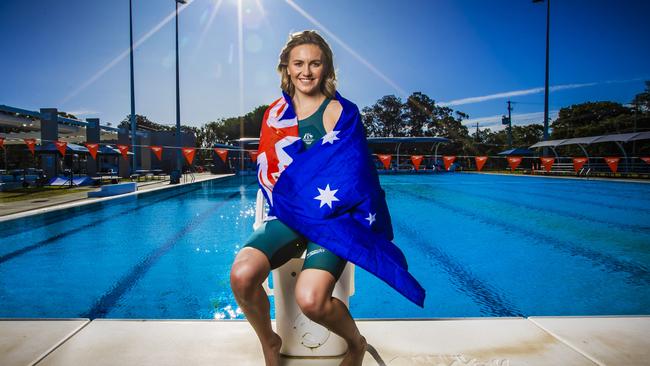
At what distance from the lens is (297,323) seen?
1808mm

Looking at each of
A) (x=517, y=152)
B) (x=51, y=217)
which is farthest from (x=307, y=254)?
(x=517, y=152)

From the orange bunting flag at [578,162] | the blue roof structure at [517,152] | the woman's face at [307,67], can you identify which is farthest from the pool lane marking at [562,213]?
the blue roof structure at [517,152]

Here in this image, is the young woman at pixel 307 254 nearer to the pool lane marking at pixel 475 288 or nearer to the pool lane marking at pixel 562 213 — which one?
the pool lane marking at pixel 475 288

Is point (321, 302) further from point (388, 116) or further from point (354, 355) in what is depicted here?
point (388, 116)

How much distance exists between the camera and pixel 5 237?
632cm

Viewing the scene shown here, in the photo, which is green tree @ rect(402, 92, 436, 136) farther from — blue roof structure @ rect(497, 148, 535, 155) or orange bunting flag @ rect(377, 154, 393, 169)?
orange bunting flag @ rect(377, 154, 393, 169)

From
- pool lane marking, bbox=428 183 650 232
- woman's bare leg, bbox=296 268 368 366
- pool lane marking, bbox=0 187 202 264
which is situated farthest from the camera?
pool lane marking, bbox=428 183 650 232

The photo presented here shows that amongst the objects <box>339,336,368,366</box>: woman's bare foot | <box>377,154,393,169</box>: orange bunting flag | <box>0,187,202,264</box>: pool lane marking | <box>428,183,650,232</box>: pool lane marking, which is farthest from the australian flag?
<box>377,154,393,169</box>: orange bunting flag

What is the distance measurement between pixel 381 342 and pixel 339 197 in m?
1.04

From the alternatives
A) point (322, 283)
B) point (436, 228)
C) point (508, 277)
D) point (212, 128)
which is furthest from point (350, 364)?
point (212, 128)

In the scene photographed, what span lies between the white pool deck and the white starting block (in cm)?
5

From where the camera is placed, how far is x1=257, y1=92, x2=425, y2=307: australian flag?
5.08 ft

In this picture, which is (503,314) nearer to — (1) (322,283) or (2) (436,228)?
(1) (322,283)

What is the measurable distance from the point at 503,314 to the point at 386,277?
267 centimetres
